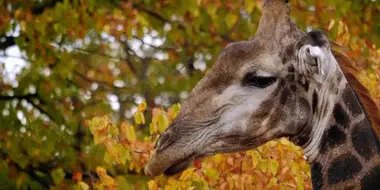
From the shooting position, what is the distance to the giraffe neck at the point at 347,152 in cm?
557

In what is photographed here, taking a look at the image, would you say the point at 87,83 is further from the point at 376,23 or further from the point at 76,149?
the point at 376,23

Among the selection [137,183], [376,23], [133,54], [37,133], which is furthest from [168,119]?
[133,54]

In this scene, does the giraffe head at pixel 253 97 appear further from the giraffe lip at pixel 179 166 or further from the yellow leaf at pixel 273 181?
the yellow leaf at pixel 273 181

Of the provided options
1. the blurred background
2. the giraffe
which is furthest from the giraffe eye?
the blurred background

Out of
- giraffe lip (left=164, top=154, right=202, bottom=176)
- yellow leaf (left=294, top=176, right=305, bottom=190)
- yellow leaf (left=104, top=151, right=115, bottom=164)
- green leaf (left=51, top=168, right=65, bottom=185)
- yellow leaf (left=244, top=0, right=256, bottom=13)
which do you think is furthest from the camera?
yellow leaf (left=244, top=0, right=256, bottom=13)

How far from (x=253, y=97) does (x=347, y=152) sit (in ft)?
1.80

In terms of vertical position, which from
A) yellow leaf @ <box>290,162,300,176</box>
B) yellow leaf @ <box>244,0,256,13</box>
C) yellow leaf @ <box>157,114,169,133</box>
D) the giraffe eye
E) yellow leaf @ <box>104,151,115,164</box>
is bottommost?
the giraffe eye

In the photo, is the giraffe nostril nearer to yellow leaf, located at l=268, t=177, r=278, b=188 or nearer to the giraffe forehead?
the giraffe forehead

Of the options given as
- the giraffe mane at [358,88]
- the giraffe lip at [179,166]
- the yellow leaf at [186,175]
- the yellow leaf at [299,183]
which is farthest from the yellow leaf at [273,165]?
the giraffe lip at [179,166]

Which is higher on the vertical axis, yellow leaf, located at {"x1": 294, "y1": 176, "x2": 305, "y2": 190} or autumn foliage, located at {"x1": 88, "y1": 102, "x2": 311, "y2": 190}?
autumn foliage, located at {"x1": 88, "y1": 102, "x2": 311, "y2": 190}

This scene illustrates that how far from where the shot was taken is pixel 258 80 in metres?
5.70

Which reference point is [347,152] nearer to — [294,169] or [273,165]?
[273,165]

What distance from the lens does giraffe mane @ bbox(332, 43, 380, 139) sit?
572 centimetres

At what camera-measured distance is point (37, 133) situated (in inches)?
492
